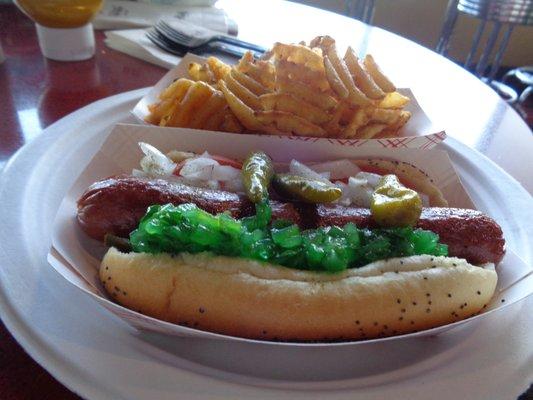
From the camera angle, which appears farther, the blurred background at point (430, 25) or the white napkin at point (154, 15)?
the blurred background at point (430, 25)

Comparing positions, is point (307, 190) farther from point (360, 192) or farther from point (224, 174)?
point (224, 174)

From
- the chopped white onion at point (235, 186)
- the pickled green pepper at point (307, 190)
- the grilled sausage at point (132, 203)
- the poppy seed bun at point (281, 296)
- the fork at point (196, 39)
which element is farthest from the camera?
the fork at point (196, 39)

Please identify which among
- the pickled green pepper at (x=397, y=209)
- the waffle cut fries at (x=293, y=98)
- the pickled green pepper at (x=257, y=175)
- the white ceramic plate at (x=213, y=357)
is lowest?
the white ceramic plate at (x=213, y=357)

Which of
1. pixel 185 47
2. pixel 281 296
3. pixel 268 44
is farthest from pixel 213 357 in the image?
pixel 268 44

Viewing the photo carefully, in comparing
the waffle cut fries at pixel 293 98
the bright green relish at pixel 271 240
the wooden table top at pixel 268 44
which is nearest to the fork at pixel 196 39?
the wooden table top at pixel 268 44

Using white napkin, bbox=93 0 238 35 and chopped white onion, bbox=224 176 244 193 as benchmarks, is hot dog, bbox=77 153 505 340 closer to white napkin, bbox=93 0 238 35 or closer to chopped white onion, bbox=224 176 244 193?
chopped white onion, bbox=224 176 244 193

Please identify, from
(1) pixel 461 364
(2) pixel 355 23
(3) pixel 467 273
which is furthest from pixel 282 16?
(1) pixel 461 364

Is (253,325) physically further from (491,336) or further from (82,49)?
(82,49)

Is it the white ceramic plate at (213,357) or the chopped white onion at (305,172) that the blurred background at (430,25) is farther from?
the white ceramic plate at (213,357)
